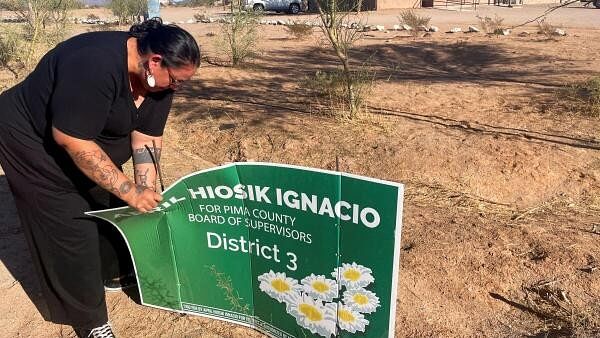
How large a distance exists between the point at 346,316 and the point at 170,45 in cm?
133

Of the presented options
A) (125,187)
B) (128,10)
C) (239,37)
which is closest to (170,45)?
(125,187)

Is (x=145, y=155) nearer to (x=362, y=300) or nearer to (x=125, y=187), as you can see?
(x=125, y=187)

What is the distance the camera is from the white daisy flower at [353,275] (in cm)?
221

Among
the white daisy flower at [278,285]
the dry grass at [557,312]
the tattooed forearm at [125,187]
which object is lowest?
the dry grass at [557,312]

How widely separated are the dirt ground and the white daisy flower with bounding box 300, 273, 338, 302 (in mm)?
584

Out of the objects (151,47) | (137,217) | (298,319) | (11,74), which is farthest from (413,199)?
(11,74)

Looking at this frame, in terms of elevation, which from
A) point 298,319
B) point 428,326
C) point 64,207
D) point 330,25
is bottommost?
point 428,326

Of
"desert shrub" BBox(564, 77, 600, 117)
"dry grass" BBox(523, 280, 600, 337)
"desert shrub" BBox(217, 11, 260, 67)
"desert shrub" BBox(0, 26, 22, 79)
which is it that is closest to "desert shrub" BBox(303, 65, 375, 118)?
"desert shrub" BBox(564, 77, 600, 117)

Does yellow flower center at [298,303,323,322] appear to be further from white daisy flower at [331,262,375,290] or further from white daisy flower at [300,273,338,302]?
white daisy flower at [331,262,375,290]

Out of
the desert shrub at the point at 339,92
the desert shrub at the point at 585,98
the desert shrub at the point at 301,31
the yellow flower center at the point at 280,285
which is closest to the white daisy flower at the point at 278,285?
the yellow flower center at the point at 280,285

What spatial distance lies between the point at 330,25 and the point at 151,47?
15.0 ft

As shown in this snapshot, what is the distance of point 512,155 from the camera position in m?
5.22

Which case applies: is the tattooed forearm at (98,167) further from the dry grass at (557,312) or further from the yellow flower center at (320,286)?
the dry grass at (557,312)

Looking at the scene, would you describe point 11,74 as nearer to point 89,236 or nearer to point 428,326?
point 89,236
